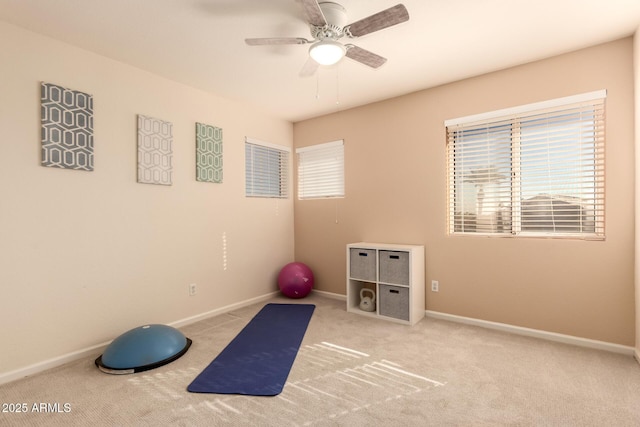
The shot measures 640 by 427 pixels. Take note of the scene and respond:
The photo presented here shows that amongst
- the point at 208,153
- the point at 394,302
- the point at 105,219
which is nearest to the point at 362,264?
the point at 394,302

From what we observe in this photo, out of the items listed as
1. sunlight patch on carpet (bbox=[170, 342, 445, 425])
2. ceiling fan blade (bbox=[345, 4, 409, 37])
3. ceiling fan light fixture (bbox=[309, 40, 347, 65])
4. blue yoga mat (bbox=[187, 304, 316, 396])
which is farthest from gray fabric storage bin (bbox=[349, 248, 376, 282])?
ceiling fan blade (bbox=[345, 4, 409, 37])

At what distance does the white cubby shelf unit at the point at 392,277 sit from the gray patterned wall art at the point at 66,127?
275 centimetres

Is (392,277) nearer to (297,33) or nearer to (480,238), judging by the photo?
(480,238)

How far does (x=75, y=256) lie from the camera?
2.62 meters

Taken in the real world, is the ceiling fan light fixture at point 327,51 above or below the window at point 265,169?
above

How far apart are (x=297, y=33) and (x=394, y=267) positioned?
7.95ft

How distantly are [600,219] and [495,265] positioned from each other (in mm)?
911

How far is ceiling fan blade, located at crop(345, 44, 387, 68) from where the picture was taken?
7.45 ft

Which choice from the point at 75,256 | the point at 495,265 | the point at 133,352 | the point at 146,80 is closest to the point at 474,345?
the point at 495,265

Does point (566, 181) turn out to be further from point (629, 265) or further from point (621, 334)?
point (621, 334)

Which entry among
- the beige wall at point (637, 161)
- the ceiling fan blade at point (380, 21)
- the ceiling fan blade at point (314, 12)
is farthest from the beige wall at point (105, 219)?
the beige wall at point (637, 161)

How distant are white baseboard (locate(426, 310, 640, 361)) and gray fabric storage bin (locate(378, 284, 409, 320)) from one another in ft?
1.25

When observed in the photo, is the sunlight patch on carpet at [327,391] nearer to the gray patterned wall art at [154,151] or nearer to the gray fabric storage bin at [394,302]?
the gray fabric storage bin at [394,302]

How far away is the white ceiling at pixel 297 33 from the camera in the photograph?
2.16 metres
